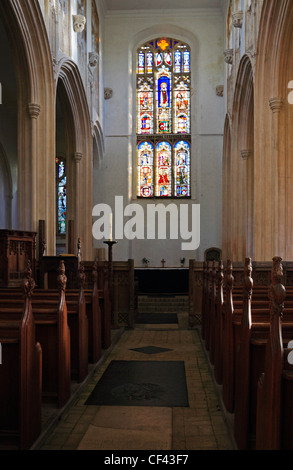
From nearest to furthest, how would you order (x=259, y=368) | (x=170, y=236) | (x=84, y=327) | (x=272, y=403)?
(x=272, y=403) < (x=259, y=368) < (x=84, y=327) < (x=170, y=236)

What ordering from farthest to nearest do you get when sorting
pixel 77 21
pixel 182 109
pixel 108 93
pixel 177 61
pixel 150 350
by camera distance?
pixel 177 61
pixel 182 109
pixel 108 93
pixel 77 21
pixel 150 350

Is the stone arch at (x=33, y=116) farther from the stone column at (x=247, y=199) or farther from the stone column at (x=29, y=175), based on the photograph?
the stone column at (x=247, y=199)

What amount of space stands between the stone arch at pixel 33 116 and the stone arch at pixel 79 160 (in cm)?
337

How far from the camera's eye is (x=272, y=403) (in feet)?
6.77

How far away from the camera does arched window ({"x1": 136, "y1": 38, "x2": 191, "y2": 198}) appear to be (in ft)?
56.1

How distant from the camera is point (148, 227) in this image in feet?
55.0

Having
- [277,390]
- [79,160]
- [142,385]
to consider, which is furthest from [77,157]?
[277,390]

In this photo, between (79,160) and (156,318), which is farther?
(79,160)

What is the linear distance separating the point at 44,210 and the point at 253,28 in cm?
582

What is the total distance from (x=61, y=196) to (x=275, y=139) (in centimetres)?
1115

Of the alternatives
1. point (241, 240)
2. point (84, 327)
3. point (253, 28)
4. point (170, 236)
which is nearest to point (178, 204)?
point (170, 236)

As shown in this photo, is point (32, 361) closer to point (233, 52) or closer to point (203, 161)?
point (233, 52)

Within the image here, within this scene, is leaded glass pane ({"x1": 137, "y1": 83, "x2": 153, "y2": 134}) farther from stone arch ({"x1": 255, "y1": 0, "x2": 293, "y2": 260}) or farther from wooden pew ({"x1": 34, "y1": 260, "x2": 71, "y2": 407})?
wooden pew ({"x1": 34, "y1": 260, "x2": 71, "y2": 407})

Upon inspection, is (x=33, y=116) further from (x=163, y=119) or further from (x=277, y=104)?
(x=163, y=119)
